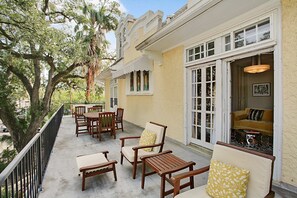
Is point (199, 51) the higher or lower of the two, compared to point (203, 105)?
higher

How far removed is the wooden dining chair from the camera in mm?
7088

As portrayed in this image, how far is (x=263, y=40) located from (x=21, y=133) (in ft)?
54.4

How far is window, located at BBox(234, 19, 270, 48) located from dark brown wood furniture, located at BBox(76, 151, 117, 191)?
13.3 ft

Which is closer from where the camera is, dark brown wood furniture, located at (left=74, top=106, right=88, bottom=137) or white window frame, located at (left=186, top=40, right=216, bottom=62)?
white window frame, located at (left=186, top=40, right=216, bottom=62)

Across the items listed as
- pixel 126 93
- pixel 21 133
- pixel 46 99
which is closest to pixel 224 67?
pixel 126 93

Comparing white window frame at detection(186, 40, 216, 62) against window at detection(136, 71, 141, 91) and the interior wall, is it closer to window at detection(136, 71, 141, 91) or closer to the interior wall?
window at detection(136, 71, 141, 91)

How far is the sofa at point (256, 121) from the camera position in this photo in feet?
22.7

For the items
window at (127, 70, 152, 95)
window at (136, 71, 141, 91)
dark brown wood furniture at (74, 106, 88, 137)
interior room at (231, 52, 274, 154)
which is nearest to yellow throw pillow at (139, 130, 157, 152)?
interior room at (231, 52, 274, 154)

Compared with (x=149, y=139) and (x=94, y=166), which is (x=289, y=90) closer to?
(x=149, y=139)

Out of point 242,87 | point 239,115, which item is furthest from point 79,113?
point 242,87

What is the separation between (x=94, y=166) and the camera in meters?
3.50

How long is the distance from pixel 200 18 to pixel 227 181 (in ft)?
11.5

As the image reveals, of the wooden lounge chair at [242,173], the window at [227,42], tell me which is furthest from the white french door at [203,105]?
the wooden lounge chair at [242,173]

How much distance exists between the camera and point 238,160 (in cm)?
237
